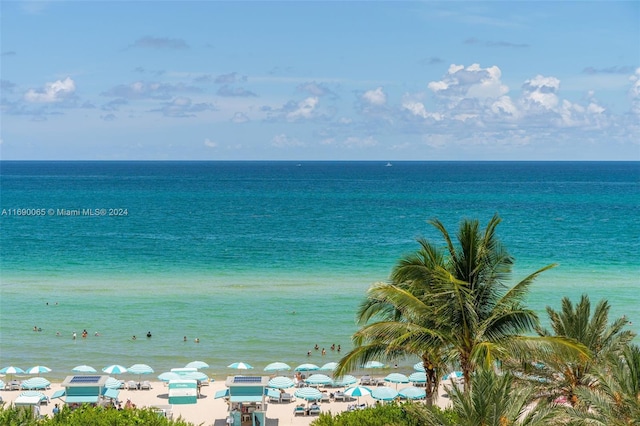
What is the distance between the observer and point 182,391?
96.2ft

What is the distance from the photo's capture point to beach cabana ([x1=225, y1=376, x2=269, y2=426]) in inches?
1038

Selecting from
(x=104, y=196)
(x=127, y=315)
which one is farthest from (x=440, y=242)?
(x=104, y=196)

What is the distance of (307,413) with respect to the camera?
96.4 ft

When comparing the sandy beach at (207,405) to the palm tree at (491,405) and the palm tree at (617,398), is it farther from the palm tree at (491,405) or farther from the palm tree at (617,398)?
the palm tree at (491,405)

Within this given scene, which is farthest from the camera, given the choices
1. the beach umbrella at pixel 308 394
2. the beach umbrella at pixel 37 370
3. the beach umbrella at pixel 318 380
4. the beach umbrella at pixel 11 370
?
the beach umbrella at pixel 37 370

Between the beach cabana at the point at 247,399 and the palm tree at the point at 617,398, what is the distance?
13.2 meters

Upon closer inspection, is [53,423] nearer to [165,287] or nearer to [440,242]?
[165,287]

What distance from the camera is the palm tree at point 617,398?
48.3ft

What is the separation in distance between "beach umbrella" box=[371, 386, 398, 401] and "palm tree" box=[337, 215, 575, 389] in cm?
1058

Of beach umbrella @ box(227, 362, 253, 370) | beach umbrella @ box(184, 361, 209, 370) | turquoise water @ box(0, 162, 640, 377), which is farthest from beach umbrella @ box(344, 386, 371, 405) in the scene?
beach umbrella @ box(184, 361, 209, 370)

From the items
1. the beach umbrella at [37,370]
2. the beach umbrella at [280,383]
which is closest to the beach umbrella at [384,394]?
the beach umbrella at [280,383]

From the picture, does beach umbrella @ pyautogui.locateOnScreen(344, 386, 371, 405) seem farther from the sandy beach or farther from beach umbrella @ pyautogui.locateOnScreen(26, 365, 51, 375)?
beach umbrella @ pyautogui.locateOnScreen(26, 365, 51, 375)

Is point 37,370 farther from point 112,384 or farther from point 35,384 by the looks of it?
point 112,384

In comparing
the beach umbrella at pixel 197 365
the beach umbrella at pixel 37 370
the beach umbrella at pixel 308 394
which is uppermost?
the beach umbrella at pixel 197 365
